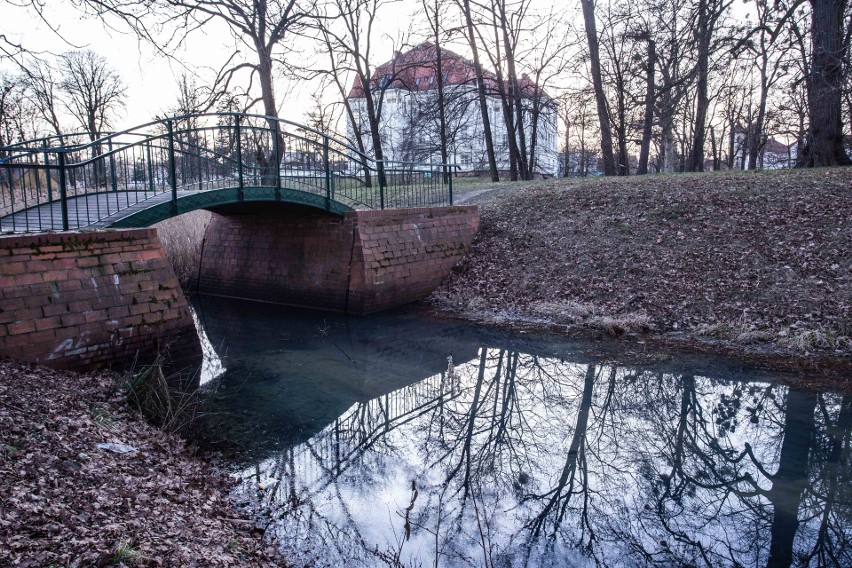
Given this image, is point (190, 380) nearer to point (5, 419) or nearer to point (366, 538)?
point (5, 419)

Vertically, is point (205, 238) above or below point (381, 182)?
below

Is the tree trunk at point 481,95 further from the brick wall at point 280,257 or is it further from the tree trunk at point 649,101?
the brick wall at point 280,257

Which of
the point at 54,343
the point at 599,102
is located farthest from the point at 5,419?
the point at 599,102

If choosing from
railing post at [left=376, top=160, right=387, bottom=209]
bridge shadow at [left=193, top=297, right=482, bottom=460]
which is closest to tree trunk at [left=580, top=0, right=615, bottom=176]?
railing post at [left=376, top=160, right=387, bottom=209]

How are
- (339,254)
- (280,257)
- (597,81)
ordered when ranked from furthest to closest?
(597,81) → (280,257) → (339,254)

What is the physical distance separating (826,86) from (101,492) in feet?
53.0

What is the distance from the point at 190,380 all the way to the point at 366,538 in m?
4.57

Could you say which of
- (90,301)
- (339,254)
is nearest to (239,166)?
(339,254)

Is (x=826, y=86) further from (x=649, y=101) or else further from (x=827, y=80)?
(x=649, y=101)

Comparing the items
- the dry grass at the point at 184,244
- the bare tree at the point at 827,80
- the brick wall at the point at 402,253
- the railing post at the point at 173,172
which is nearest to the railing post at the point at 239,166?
the railing post at the point at 173,172

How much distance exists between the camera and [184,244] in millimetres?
17016

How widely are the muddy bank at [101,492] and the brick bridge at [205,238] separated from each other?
1.38 meters

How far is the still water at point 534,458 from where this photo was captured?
4.44m

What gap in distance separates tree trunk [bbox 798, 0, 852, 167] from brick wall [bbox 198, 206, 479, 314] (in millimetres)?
8338
